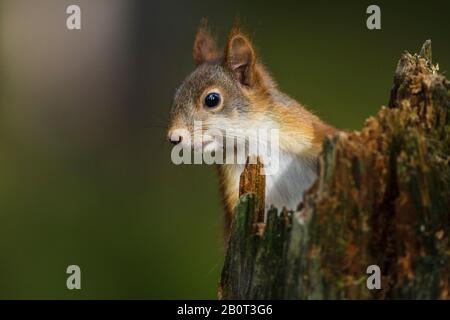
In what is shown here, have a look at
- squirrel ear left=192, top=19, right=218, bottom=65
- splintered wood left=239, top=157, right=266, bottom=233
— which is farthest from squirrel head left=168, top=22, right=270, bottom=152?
splintered wood left=239, top=157, right=266, bottom=233

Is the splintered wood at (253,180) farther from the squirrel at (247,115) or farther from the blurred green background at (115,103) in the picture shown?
the blurred green background at (115,103)

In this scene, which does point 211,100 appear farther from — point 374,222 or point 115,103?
point 115,103

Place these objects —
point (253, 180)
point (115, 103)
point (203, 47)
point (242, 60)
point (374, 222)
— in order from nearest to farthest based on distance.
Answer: point (374, 222), point (253, 180), point (242, 60), point (203, 47), point (115, 103)

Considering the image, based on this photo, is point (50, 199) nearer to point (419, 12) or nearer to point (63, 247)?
point (63, 247)

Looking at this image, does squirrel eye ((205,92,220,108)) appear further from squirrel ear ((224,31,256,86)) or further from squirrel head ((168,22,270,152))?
squirrel ear ((224,31,256,86))

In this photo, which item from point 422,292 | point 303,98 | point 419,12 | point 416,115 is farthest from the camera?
point 419,12

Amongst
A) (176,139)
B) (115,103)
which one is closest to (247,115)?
(176,139)
